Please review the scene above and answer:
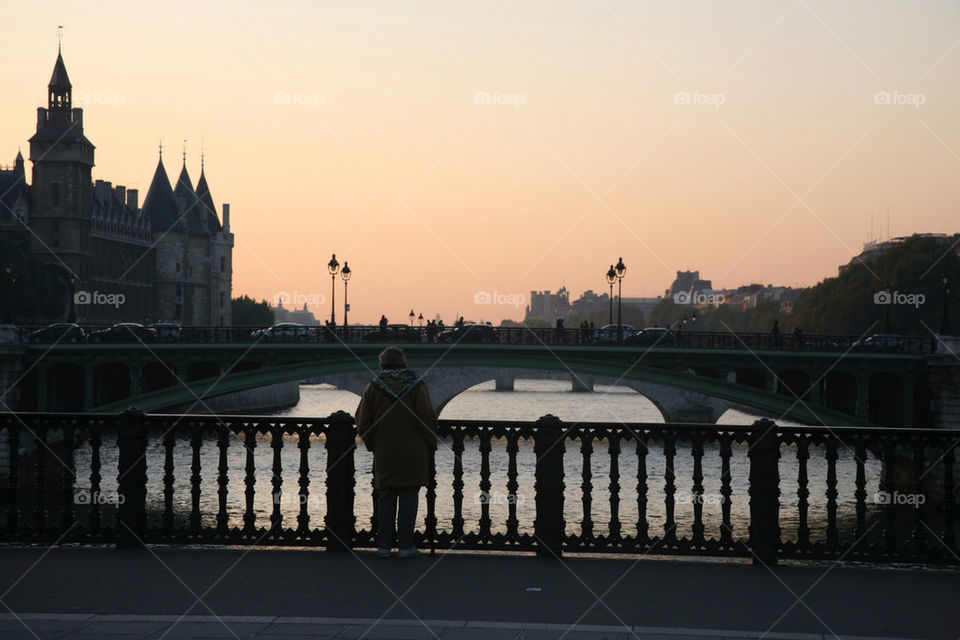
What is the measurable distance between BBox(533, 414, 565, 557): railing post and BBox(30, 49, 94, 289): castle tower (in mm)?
81143

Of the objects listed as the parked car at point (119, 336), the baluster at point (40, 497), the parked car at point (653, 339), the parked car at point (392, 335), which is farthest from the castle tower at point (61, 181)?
the baluster at point (40, 497)

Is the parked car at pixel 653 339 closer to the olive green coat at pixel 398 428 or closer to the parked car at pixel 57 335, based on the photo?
the parked car at pixel 57 335

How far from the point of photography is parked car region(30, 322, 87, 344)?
4625 cm

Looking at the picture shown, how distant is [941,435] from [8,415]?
7684mm

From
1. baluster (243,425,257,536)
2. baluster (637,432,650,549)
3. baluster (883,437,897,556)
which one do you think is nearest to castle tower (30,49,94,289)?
baluster (243,425,257,536)

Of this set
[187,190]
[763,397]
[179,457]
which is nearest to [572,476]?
[763,397]

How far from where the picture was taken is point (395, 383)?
A: 8.20m

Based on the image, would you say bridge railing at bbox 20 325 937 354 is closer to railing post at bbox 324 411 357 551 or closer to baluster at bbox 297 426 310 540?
baluster at bbox 297 426 310 540

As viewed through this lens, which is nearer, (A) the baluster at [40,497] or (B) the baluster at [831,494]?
(B) the baluster at [831,494]

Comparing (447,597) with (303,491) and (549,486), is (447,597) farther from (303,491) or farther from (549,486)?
(303,491)

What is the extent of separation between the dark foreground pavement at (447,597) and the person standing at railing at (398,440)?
29 cm

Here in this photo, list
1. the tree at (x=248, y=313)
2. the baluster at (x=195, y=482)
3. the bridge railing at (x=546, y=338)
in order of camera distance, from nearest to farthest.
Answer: the baluster at (x=195, y=482) → the bridge railing at (x=546, y=338) → the tree at (x=248, y=313)

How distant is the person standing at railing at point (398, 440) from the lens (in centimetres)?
818

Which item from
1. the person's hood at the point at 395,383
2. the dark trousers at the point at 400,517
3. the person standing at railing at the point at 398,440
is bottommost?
the dark trousers at the point at 400,517
